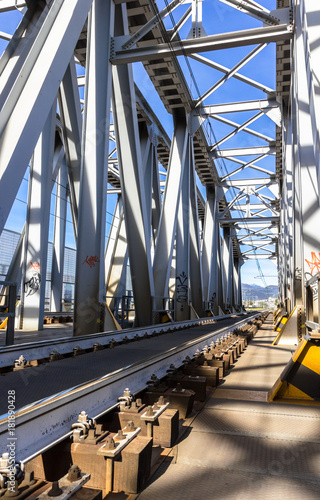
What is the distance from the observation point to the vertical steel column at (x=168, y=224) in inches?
502

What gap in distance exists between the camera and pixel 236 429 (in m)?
2.45

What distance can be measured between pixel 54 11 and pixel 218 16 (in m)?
6.50

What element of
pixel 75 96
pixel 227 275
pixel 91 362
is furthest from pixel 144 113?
pixel 227 275

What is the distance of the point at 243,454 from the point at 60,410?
40.0 inches

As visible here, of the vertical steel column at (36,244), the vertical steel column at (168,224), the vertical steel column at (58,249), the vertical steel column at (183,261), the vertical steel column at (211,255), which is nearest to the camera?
the vertical steel column at (36,244)

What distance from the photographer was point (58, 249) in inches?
821

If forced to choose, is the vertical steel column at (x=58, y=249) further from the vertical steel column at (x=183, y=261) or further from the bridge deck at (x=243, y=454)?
the bridge deck at (x=243, y=454)

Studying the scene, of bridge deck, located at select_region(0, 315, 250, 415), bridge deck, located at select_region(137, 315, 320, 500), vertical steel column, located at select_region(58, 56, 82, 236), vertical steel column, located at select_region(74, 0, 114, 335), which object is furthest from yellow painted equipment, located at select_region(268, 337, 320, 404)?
vertical steel column, located at select_region(58, 56, 82, 236)

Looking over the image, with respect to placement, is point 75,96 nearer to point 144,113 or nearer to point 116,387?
point 144,113

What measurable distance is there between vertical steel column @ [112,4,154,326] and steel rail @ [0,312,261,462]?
22.3 feet

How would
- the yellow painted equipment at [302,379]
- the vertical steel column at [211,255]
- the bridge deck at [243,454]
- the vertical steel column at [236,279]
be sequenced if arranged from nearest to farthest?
the bridge deck at [243,454]
the yellow painted equipment at [302,379]
the vertical steel column at [211,255]
the vertical steel column at [236,279]

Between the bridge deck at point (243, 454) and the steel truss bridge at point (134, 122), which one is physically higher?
the steel truss bridge at point (134, 122)

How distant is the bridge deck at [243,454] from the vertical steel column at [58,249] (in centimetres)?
1815

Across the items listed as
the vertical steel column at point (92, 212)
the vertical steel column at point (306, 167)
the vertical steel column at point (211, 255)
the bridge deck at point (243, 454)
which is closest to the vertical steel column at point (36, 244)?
the vertical steel column at point (92, 212)
